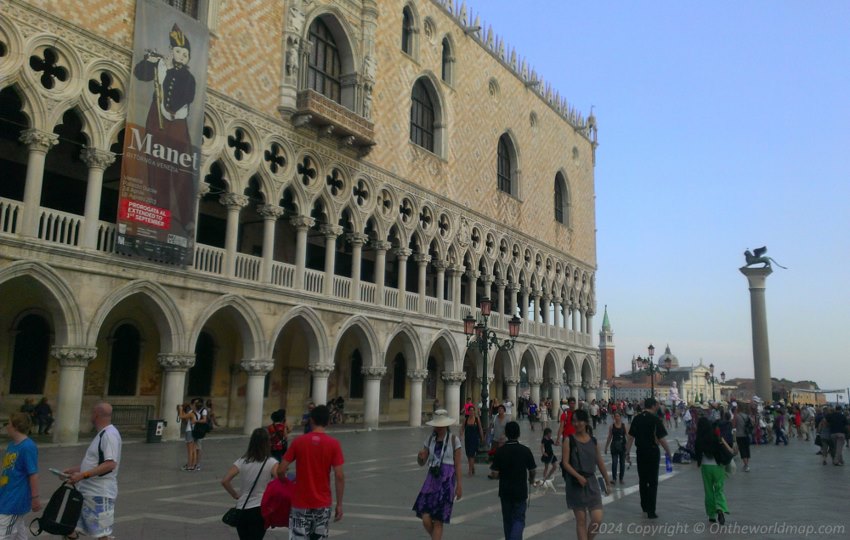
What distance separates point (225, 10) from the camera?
720 inches

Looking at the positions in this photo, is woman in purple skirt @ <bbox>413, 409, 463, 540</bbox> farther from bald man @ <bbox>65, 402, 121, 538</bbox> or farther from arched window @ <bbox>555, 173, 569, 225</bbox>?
arched window @ <bbox>555, 173, 569, 225</bbox>

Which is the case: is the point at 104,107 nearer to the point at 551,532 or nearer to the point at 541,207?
the point at 551,532

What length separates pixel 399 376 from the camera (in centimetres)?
2856

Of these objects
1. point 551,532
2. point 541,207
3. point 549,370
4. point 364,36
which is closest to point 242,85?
point 364,36

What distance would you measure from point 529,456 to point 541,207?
3018cm

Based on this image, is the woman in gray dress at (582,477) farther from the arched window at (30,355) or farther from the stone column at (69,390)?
the arched window at (30,355)

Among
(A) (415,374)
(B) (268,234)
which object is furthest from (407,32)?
(A) (415,374)

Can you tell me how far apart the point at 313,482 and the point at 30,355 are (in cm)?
1450

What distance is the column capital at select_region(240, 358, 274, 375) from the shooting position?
18.3m

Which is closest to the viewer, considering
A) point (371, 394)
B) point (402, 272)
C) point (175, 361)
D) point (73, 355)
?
point (73, 355)

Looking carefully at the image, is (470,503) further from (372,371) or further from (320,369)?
(372,371)

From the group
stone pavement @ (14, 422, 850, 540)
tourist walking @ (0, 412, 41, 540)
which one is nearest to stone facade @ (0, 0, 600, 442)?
stone pavement @ (14, 422, 850, 540)

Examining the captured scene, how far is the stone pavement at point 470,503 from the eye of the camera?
6980 mm

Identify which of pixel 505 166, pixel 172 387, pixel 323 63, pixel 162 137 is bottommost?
pixel 172 387
